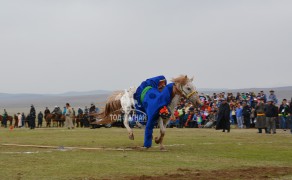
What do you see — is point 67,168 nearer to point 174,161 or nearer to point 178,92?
point 174,161

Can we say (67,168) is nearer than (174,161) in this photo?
Yes

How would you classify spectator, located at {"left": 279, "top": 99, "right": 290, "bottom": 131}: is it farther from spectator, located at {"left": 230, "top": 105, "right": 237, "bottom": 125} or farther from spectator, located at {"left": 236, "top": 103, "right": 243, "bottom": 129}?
spectator, located at {"left": 230, "top": 105, "right": 237, "bottom": 125}

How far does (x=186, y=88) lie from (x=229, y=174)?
293 inches

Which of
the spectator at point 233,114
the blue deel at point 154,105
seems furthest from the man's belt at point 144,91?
the spectator at point 233,114

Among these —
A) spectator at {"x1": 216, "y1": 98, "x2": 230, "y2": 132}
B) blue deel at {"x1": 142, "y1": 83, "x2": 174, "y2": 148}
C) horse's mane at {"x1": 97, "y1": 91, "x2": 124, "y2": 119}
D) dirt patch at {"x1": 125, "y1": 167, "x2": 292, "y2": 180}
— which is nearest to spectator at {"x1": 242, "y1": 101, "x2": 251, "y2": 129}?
spectator at {"x1": 216, "y1": 98, "x2": 230, "y2": 132}

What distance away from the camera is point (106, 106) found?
2411 cm

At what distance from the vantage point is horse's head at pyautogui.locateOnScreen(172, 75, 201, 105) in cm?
1992

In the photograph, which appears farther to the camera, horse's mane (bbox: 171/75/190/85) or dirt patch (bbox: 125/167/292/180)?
horse's mane (bbox: 171/75/190/85)

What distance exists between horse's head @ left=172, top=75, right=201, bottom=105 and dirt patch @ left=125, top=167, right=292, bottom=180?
6.52 m

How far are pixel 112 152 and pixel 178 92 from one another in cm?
337

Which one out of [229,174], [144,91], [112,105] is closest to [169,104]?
[144,91]

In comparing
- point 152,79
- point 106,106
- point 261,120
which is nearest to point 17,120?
point 261,120

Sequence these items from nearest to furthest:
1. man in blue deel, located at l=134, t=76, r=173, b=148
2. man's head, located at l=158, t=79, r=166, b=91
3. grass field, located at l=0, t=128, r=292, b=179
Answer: grass field, located at l=0, t=128, r=292, b=179 < man in blue deel, located at l=134, t=76, r=173, b=148 < man's head, located at l=158, t=79, r=166, b=91

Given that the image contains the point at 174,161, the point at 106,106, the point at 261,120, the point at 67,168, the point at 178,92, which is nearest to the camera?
the point at 67,168
